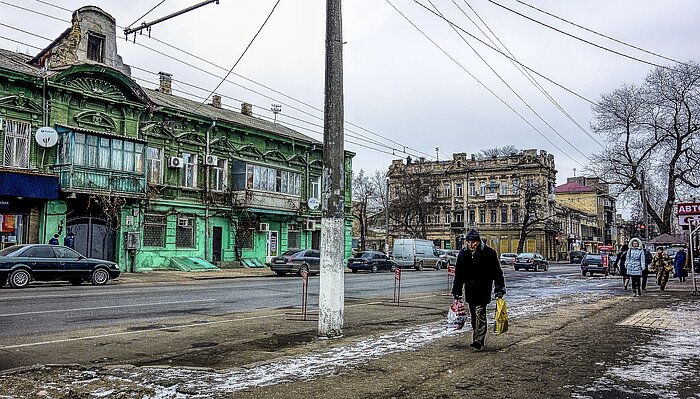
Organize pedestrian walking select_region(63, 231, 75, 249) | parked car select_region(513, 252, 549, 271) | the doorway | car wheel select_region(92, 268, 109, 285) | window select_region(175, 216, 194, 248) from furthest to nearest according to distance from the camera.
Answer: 1. parked car select_region(513, 252, 549, 271)
2. the doorway
3. window select_region(175, 216, 194, 248)
4. pedestrian walking select_region(63, 231, 75, 249)
5. car wheel select_region(92, 268, 109, 285)

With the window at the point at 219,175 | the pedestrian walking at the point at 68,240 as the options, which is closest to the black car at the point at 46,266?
the pedestrian walking at the point at 68,240

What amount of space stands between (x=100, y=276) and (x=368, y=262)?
18766mm

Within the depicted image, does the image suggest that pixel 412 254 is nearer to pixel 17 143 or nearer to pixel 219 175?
pixel 219 175

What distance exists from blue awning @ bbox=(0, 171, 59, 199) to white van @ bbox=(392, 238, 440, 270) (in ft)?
77.4

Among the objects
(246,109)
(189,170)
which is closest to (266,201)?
(189,170)

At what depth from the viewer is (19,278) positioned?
19.7 metres

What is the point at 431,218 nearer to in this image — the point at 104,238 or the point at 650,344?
the point at 104,238

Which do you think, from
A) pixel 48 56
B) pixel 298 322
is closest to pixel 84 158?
pixel 48 56

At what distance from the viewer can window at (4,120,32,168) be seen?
25672 mm

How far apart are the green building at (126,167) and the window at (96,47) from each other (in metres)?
0.05

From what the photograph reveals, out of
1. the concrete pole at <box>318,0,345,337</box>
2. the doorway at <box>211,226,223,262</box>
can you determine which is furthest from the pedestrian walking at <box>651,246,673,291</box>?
the doorway at <box>211,226,223,262</box>

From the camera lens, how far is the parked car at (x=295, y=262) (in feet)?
103

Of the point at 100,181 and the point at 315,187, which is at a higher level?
the point at 315,187

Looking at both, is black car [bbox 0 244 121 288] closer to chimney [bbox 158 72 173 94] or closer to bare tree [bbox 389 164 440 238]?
chimney [bbox 158 72 173 94]
